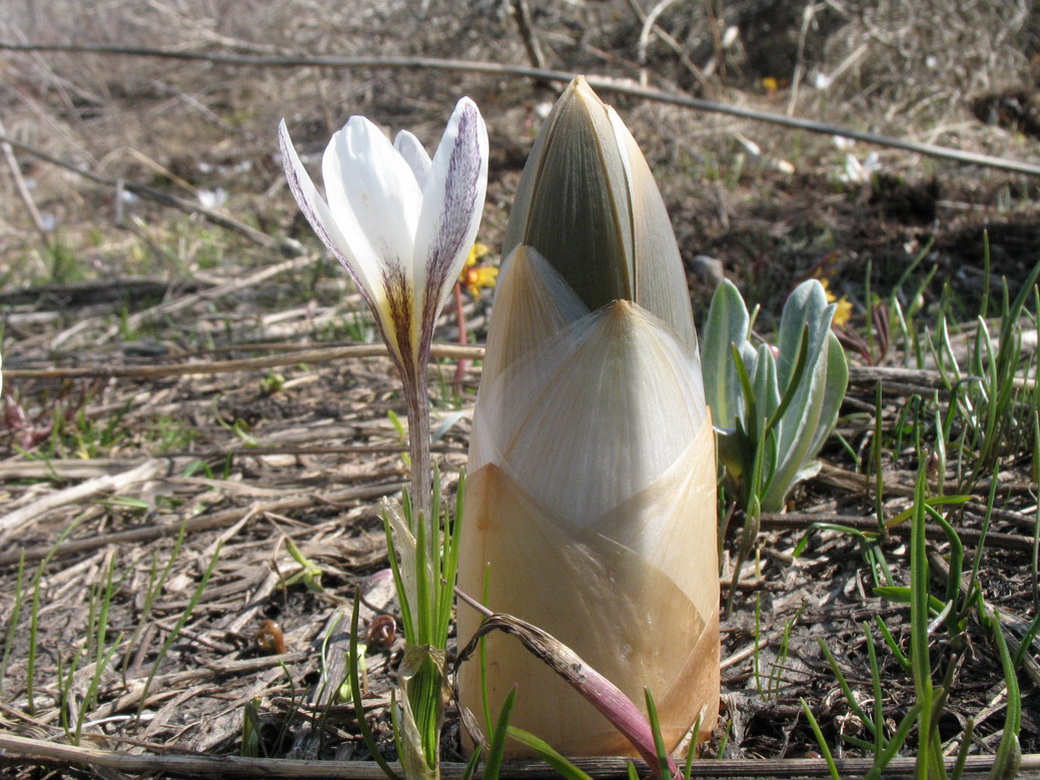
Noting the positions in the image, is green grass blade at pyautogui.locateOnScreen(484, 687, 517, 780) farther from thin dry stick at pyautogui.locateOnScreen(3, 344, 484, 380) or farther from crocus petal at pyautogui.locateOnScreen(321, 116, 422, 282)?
thin dry stick at pyautogui.locateOnScreen(3, 344, 484, 380)

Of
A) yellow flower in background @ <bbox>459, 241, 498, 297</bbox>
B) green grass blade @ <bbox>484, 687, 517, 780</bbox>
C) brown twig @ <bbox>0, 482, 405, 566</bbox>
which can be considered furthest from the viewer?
yellow flower in background @ <bbox>459, 241, 498, 297</bbox>

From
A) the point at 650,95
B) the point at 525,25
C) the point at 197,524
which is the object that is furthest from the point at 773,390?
the point at 525,25

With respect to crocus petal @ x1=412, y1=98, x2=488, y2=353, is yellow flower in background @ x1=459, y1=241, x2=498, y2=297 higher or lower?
lower

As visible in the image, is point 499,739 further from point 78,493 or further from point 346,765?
point 78,493

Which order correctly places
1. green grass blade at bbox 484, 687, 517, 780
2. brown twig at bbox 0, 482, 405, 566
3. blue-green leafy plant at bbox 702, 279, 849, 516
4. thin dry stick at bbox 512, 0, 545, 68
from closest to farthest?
green grass blade at bbox 484, 687, 517, 780
blue-green leafy plant at bbox 702, 279, 849, 516
brown twig at bbox 0, 482, 405, 566
thin dry stick at bbox 512, 0, 545, 68

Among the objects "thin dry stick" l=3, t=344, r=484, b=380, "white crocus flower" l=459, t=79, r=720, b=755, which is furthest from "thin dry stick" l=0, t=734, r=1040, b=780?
"thin dry stick" l=3, t=344, r=484, b=380

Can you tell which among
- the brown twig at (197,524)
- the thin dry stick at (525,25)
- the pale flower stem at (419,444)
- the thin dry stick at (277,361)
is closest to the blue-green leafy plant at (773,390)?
the thin dry stick at (277,361)
